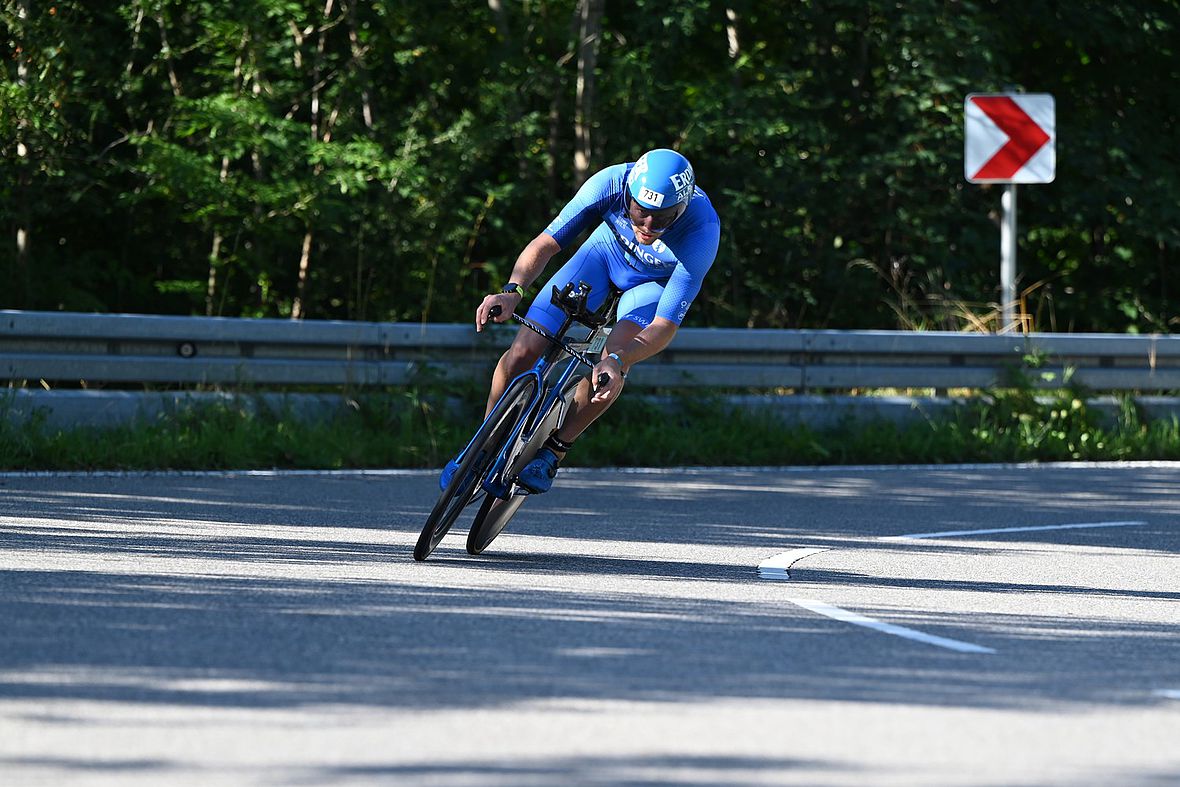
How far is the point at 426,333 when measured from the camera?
12719 mm

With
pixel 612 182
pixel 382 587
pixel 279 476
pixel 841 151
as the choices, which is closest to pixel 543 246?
pixel 612 182

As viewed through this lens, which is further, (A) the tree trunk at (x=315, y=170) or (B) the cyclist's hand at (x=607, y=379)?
(A) the tree trunk at (x=315, y=170)

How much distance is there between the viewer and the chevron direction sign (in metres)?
15.5

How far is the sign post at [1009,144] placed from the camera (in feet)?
50.7

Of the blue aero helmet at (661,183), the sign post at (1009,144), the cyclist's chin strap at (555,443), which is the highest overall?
the sign post at (1009,144)

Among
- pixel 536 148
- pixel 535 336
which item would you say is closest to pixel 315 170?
pixel 536 148

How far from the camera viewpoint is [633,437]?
41.9 ft

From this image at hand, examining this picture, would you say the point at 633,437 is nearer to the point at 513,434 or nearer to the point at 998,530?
the point at 998,530

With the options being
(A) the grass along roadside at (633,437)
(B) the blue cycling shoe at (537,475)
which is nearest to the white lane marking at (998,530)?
(B) the blue cycling shoe at (537,475)

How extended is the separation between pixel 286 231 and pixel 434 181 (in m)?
1.32

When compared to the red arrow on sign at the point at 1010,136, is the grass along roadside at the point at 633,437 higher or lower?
lower

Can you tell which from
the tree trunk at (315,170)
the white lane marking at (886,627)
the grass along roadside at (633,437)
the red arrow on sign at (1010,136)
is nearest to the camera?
the white lane marking at (886,627)

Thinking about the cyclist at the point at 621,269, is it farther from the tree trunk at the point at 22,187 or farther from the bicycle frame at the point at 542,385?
the tree trunk at the point at 22,187

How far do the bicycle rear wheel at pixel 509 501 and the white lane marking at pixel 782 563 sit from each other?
3.45ft
